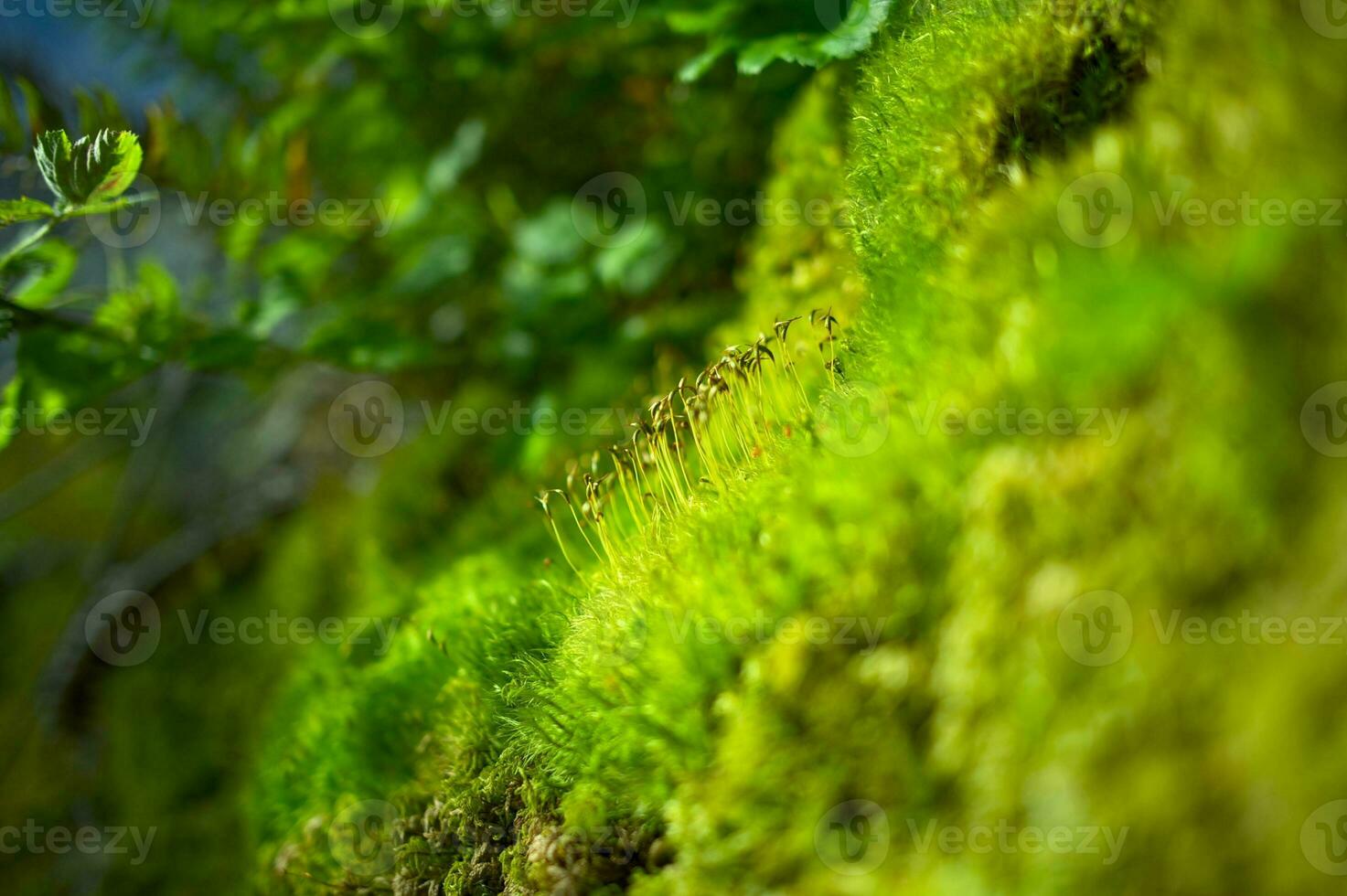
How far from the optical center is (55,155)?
1568mm

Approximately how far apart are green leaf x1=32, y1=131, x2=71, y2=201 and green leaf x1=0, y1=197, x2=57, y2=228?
6cm

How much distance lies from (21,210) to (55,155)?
0.12m

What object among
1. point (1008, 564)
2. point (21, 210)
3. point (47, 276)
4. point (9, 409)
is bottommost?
point (9, 409)

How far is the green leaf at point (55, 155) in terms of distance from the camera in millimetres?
1565

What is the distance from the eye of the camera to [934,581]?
36.3 inches

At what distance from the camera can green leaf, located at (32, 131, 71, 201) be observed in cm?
157

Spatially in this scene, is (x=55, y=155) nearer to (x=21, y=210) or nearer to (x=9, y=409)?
(x=21, y=210)

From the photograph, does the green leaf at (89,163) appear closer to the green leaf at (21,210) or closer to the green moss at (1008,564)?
the green leaf at (21,210)

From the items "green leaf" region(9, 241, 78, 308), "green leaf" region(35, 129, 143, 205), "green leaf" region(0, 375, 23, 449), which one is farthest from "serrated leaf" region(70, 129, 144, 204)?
"green leaf" region(0, 375, 23, 449)

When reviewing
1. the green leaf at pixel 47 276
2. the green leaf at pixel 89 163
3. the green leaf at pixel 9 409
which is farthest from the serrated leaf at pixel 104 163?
the green leaf at pixel 9 409

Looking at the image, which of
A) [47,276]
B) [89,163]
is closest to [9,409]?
[47,276]

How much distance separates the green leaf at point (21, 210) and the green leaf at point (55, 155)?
59 millimetres

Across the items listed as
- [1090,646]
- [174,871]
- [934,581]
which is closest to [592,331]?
[934,581]

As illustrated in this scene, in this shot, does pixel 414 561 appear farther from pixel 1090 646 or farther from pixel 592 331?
pixel 1090 646
